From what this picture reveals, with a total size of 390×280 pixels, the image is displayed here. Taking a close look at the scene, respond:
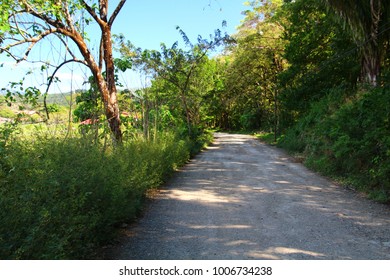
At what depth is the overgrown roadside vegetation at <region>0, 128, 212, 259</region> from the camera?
114 inches

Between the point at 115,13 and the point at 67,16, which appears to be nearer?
the point at 67,16

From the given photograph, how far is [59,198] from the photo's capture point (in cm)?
358

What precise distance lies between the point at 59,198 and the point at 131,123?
21.2ft

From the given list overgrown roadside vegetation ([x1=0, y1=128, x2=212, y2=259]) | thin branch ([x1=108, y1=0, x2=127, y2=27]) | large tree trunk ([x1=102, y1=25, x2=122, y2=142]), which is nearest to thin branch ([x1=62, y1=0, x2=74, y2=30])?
large tree trunk ([x1=102, y1=25, x2=122, y2=142])

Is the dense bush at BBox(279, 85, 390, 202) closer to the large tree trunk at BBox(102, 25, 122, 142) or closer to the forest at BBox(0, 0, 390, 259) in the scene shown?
the forest at BBox(0, 0, 390, 259)

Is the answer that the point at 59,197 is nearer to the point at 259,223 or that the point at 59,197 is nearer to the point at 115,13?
the point at 259,223

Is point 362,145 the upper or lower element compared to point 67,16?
lower

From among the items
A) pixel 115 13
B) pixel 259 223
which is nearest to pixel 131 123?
pixel 115 13

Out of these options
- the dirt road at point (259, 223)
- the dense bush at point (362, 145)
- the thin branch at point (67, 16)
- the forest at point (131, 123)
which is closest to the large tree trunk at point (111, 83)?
the forest at point (131, 123)

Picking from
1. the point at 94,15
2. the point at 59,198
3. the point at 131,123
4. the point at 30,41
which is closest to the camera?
the point at 59,198

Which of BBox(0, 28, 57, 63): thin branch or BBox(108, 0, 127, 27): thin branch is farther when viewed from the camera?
BBox(108, 0, 127, 27): thin branch

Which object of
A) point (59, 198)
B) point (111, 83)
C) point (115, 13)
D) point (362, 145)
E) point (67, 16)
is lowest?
point (59, 198)

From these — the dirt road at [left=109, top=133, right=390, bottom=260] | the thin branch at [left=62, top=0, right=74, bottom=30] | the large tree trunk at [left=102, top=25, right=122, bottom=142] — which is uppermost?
the thin branch at [left=62, top=0, right=74, bottom=30]

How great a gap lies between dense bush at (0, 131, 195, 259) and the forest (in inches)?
0.6
